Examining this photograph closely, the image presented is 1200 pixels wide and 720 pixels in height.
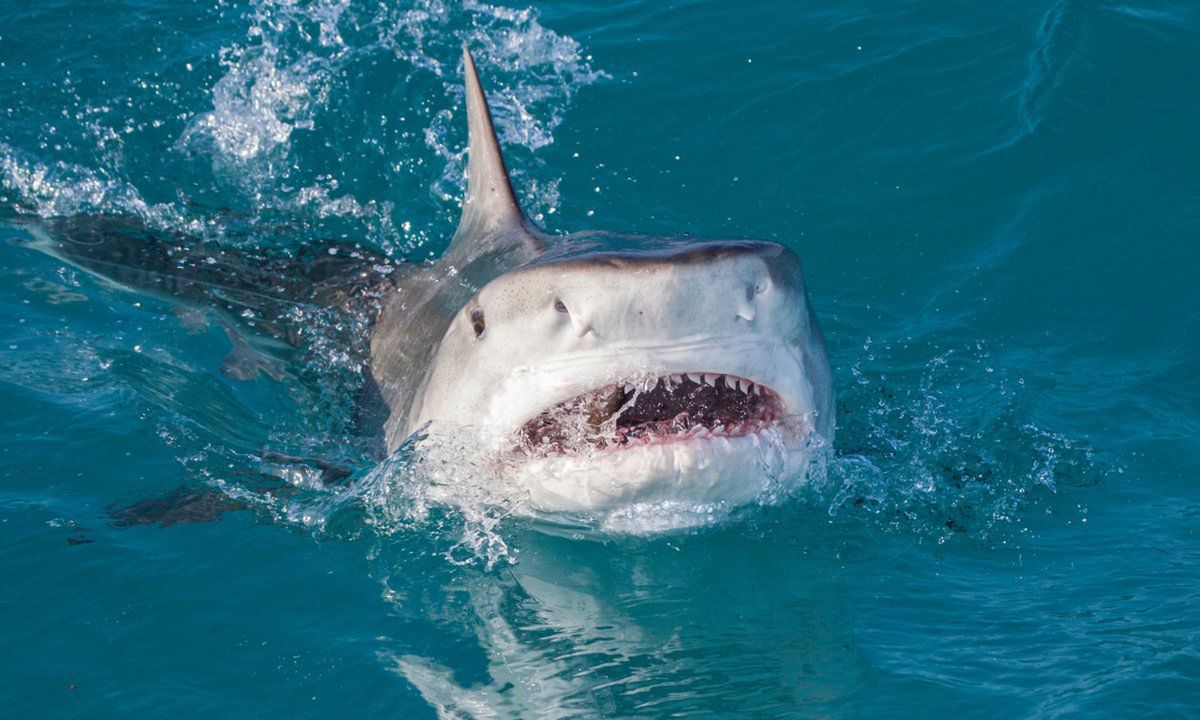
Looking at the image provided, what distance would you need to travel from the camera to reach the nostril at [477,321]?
3.07 meters

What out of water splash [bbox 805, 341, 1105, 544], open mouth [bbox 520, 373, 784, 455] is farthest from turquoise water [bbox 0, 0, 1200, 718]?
open mouth [bbox 520, 373, 784, 455]

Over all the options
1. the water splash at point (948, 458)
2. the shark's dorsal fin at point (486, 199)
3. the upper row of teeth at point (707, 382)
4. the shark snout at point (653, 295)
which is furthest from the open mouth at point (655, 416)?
the shark's dorsal fin at point (486, 199)

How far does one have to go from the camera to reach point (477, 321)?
3.11m

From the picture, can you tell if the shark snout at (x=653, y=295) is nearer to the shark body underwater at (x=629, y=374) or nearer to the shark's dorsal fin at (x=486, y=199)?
the shark body underwater at (x=629, y=374)

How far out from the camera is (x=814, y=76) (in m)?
7.18

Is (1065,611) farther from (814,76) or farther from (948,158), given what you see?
(814,76)

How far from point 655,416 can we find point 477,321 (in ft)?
1.73

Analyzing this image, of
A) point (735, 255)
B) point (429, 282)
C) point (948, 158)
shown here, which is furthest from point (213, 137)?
point (735, 255)

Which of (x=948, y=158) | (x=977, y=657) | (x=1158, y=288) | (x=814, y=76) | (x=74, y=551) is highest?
(x=814, y=76)

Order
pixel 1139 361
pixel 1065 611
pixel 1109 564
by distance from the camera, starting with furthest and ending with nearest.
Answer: pixel 1139 361 < pixel 1109 564 < pixel 1065 611

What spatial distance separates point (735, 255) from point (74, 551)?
2.23m

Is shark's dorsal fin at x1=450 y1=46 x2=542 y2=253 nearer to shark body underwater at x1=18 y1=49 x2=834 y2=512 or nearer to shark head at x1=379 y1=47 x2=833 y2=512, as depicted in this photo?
shark body underwater at x1=18 y1=49 x2=834 y2=512

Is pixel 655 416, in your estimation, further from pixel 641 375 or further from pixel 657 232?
pixel 657 232

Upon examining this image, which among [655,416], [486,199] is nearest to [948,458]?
[655,416]
